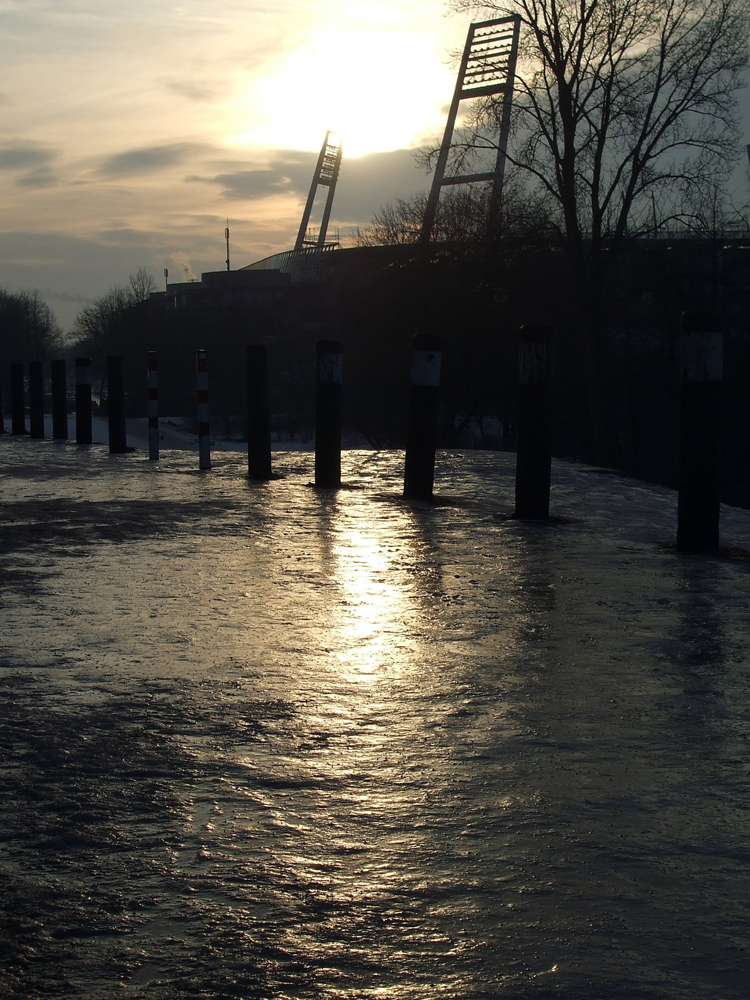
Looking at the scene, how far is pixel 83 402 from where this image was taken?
15797 mm

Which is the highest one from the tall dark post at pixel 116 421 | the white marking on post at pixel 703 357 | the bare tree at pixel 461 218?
the bare tree at pixel 461 218

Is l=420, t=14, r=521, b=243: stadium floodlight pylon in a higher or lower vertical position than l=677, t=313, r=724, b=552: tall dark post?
higher

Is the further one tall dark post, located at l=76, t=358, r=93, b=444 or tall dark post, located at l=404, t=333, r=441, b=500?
tall dark post, located at l=76, t=358, r=93, b=444

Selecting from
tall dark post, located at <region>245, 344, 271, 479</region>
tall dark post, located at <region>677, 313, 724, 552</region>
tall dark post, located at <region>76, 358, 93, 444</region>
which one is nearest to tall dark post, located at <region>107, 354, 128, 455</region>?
tall dark post, located at <region>76, 358, 93, 444</region>

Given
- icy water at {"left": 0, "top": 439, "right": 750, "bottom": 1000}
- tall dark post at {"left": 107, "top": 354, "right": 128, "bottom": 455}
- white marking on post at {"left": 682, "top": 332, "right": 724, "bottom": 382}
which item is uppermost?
white marking on post at {"left": 682, "top": 332, "right": 724, "bottom": 382}

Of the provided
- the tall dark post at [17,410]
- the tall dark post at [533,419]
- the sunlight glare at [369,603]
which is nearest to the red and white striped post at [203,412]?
the tall dark post at [533,419]

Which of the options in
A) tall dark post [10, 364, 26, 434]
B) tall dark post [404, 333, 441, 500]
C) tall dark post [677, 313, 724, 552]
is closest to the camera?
tall dark post [677, 313, 724, 552]

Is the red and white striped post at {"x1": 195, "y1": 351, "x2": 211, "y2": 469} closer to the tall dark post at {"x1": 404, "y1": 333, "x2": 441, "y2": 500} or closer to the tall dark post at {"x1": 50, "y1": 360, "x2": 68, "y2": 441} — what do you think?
the tall dark post at {"x1": 404, "y1": 333, "x2": 441, "y2": 500}

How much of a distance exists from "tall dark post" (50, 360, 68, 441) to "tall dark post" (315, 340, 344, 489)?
380 inches

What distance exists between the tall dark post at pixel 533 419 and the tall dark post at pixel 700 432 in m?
1.22

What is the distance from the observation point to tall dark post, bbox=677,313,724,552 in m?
5.56

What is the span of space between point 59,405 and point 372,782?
1640cm

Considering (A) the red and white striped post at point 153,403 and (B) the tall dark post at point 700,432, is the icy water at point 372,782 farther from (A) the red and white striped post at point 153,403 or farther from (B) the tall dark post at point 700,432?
(A) the red and white striped post at point 153,403

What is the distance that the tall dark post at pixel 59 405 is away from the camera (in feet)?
58.3
